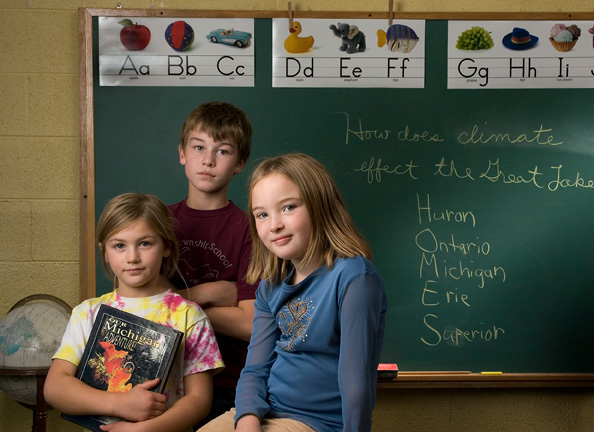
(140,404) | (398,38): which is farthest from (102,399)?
(398,38)

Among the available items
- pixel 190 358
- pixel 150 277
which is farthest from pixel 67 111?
pixel 190 358

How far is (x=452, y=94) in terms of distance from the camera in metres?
2.79

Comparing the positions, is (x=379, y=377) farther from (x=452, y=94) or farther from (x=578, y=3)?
(x=578, y=3)

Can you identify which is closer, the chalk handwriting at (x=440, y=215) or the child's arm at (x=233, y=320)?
the child's arm at (x=233, y=320)

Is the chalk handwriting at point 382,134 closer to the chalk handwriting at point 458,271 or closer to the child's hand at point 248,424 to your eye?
the chalk handwriting at point 458,271

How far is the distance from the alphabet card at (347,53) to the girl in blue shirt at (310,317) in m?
1.26

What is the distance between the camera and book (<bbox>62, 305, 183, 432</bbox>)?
1.67 metres

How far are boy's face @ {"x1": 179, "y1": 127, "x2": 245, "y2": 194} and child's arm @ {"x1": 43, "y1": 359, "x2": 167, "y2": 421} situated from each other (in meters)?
0.64

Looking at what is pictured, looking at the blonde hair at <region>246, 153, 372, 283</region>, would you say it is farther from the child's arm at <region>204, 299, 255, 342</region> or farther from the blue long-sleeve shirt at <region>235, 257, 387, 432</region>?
the child's arm at <region>204, 299, 255, 342</region>

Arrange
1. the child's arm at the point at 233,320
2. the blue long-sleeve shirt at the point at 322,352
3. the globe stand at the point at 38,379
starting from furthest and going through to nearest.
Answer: the globe stand at the point at 38,379 → the child's arm at the point at 233,320 → the blue long-sleeve shirt at the point at 322,352

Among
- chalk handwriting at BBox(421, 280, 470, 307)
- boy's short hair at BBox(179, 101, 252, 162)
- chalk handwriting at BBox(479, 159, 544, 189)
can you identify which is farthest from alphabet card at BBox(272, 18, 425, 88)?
chalk handwriting at BBox(421, 280, 470, 307)

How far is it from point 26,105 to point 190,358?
156cm

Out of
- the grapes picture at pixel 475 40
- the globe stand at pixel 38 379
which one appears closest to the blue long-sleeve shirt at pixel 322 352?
the globe stand at pixel 38 379

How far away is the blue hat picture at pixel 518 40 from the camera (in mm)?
2789
